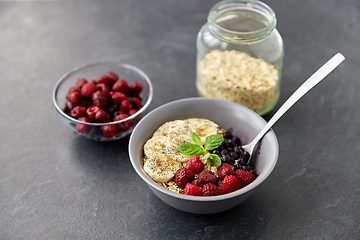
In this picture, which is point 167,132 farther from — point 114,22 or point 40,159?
point 114,22

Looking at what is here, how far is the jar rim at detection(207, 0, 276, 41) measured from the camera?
1519 millimetres

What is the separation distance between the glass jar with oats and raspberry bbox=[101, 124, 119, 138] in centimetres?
45

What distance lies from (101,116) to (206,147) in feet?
1.47

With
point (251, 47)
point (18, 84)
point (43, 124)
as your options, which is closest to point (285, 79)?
point (251, 47)

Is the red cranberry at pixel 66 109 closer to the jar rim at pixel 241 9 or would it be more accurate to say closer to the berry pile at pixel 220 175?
the berry pile at pixel 220 175

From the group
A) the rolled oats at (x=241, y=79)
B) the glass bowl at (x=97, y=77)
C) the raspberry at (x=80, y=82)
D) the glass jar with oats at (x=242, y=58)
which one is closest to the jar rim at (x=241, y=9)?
the glass jar with oats at (x=242, y=58)

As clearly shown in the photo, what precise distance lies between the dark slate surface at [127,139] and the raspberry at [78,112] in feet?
0.49

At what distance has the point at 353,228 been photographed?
1.30 metres

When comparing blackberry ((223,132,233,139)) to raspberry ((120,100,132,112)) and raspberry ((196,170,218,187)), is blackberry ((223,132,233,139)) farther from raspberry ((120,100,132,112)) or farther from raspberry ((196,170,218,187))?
raspberry ((120,100,132,112))

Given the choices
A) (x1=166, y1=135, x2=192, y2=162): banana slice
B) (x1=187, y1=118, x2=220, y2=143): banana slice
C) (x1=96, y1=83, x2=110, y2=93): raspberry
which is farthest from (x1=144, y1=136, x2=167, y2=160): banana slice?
(x1=96, y1=83, x2=110, y2=93): raspberry

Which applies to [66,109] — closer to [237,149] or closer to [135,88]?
[135,88]

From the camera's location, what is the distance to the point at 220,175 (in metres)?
1.28

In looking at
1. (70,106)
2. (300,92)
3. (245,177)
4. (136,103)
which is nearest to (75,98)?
(70,106)

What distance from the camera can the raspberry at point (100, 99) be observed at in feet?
5.11
